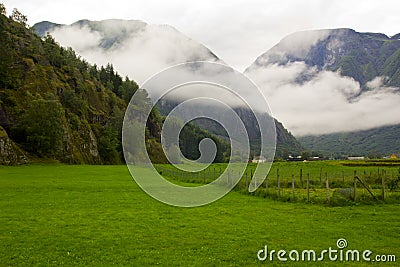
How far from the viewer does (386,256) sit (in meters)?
16.8

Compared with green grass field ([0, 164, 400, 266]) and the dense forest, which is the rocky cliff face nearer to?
the dense forest

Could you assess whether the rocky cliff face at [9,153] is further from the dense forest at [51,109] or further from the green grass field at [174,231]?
the green grass field at [174,231]

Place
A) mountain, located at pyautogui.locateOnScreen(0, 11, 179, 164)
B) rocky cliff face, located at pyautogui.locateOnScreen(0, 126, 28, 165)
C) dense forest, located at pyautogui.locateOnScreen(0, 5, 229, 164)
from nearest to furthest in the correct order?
1. rocky cliff face, located at pyautogui.locateOnScreen(0, 126, 28, 165)
2. mountain, located at pyautogui.locateOnScreen(0, 11, 179, 164)
3. dense forest, located at pyautogui.locateOnScreen(0, 5, 229, 164)

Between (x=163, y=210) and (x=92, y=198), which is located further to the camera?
(x=92, y=198)

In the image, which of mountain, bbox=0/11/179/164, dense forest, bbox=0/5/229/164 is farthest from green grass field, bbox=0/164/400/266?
mountain, bbox=0/11/179/164

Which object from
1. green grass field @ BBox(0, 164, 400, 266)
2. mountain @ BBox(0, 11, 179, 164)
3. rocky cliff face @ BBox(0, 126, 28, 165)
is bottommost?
green grass field @ BBox(0, 164, 400, 266)

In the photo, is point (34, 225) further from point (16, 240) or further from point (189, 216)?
point (189, 216)

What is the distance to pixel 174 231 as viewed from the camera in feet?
72.3

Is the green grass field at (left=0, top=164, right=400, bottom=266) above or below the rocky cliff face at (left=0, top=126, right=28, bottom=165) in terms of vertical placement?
below

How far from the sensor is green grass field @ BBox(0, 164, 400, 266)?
1670 cm

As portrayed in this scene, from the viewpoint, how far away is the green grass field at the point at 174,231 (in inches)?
658

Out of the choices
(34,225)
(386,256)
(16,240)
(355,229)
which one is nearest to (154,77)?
(34,225)

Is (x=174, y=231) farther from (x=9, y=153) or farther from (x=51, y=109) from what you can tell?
(x=51, y=109)

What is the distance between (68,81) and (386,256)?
545ft
